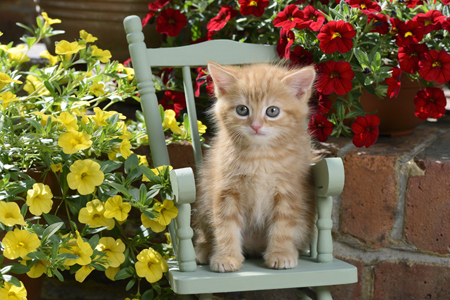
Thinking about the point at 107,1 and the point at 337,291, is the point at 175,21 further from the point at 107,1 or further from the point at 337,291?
the point at 337,291

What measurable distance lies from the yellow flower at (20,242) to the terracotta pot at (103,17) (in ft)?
4.64

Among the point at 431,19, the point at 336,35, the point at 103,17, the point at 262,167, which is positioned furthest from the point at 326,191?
the point at 103,17

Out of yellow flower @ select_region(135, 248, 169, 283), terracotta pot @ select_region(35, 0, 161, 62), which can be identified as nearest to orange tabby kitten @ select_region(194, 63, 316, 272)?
yellow flower @ select_region(135, 248, 169, 283)

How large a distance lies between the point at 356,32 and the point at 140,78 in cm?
79

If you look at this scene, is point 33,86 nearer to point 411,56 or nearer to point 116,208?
point 116,208

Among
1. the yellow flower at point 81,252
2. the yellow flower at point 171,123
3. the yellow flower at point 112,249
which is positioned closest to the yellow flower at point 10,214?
the yellow flower at point 81,252

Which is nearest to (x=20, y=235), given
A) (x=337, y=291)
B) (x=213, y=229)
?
(x=213, y=229)

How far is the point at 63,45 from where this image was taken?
1.53 meters

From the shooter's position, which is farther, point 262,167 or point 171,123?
point 171,123

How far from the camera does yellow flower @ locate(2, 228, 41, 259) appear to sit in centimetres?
120

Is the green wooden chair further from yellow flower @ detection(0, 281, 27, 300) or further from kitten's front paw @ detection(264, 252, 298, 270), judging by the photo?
yellow flower @ detection(0, 281, 27, 300)

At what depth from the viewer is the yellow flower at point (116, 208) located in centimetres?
133

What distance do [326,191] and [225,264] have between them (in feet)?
1.20

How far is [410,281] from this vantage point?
177 centimetres
